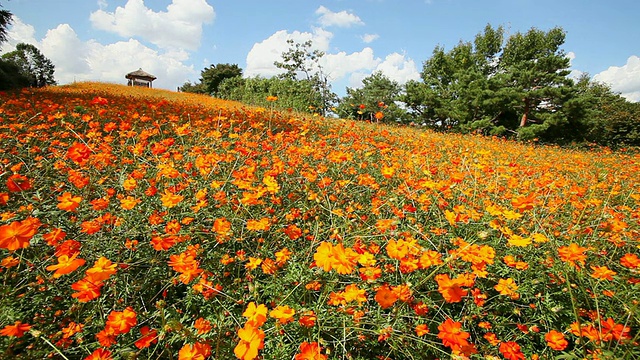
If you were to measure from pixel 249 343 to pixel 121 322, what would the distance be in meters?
0.42

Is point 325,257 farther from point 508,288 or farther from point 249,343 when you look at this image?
point 508,288

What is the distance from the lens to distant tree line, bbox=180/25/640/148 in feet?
50.1

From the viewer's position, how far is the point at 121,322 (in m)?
0.87

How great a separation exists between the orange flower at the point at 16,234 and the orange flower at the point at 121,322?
0.32 meters

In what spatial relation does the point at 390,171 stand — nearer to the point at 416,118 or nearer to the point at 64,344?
the point at 64,344

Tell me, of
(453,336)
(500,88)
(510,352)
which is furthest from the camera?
(500,88)

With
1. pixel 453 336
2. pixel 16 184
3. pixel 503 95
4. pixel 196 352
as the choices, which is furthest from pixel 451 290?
pixel 503 95

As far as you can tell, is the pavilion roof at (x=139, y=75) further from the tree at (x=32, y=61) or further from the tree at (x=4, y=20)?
the tree at (x=4, y=20)

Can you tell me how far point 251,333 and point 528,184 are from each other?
2404mm

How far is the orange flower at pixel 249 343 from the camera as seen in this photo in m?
0.73

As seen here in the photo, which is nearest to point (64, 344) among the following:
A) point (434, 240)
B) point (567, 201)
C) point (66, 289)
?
point (66, 289)

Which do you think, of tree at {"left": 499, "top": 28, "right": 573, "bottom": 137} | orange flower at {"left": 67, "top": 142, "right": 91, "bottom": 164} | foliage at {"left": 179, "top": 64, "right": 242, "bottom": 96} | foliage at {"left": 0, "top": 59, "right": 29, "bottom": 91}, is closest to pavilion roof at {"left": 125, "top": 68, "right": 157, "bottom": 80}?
foliage at {"left": 179, "top": 64, "right": 242, "bottom": 96}

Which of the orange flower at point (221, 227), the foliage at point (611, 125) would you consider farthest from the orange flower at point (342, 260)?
the foliage at point (611, 125)

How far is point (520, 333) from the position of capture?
1233mm
